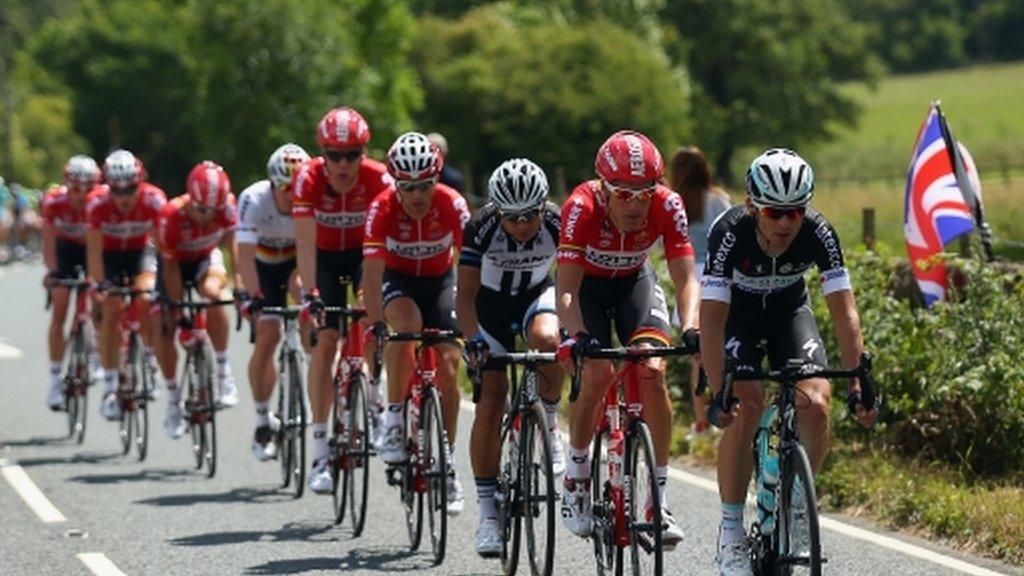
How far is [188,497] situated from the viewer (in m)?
12.9

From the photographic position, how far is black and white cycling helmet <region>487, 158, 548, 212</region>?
9.37m

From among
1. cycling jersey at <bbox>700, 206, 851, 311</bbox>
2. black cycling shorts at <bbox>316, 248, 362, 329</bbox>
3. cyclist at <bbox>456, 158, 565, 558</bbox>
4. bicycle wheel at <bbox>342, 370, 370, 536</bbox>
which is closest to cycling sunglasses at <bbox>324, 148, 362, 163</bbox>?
black cycling shorts at <bbox>316, 248, 362, 329</bbox>

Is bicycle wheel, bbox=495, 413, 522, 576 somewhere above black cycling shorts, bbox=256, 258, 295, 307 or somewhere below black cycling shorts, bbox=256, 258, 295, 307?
below

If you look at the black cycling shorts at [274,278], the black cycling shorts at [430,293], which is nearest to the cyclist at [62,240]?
the black cycling shorts at [274,278]

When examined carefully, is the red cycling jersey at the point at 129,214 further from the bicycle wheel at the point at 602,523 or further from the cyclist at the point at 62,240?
the bicycle wheel at the point at 602,523

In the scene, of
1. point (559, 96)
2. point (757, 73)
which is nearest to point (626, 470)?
point (559, 96)

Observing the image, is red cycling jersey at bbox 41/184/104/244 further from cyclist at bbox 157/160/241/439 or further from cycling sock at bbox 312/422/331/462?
cycling sock at bbox 312/422/331/462

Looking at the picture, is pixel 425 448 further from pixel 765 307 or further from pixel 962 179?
pixel 962 179

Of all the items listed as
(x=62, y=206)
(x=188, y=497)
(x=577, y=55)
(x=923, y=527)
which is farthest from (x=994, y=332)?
(x=577, y=55)

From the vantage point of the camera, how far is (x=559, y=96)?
7300cm

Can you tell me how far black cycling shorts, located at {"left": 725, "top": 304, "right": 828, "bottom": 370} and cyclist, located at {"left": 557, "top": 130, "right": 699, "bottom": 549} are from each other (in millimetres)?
218

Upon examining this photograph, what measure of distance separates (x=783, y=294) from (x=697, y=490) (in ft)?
12.5

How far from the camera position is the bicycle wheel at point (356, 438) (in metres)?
11.5

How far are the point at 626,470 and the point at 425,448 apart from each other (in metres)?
2.04
